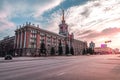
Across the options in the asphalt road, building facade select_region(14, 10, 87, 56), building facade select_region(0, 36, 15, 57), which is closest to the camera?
the asphalt road

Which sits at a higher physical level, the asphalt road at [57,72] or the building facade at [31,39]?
the building facade at [31,39]

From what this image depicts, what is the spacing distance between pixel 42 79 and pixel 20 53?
79.1m

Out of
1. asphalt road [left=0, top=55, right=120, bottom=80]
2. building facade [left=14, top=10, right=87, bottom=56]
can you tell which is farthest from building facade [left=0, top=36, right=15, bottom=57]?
asphalt road [left=0, top=55, right=120, bottom=80]

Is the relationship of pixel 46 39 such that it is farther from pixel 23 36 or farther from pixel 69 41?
pixel 69 41

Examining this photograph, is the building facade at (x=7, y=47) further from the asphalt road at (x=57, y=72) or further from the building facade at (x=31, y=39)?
the asphalt road at (x=57, y=72)

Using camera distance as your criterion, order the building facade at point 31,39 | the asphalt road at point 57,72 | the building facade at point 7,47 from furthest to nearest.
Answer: the building facade at point 7,47
the building facade at point 31,39
the asphalt road at point 57,72

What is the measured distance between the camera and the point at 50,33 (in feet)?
337

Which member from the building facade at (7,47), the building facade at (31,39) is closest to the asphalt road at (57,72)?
the building facade at (31,39)

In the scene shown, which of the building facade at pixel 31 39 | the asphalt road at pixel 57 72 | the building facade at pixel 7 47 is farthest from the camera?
the building facade at pixel 7 47

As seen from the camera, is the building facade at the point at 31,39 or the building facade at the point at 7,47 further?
the building facade at the point at 7,47

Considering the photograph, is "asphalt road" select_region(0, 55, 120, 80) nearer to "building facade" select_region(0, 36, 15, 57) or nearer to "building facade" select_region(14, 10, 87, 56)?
"building facade" select_region(14, 10, 87, 56)

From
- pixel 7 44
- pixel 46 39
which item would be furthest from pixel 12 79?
pixel 7 44

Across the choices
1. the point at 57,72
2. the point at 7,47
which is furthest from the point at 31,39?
the point at 57,72

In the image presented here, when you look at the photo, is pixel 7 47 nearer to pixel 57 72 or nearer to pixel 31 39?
pixel 31 39
